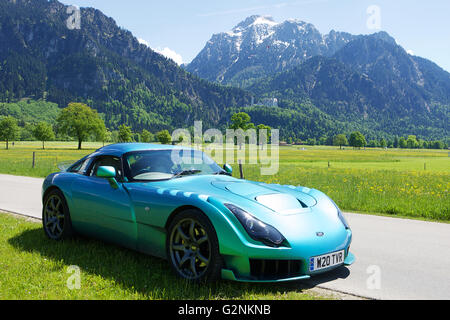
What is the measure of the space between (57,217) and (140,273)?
7.13 feet

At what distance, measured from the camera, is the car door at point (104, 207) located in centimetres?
450

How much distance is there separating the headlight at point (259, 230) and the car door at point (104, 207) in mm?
1441

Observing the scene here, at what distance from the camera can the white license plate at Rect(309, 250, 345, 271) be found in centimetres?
368

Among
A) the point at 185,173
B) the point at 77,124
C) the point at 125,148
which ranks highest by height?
the point at 77,124

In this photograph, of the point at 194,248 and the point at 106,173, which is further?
the point at 106,173

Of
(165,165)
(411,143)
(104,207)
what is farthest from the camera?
(411,143)

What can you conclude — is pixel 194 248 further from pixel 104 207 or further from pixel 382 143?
pixel 382 143

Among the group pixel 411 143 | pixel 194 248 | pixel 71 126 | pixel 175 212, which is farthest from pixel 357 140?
pixel 194 248

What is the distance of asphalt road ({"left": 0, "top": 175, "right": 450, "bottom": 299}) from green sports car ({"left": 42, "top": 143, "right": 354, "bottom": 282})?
11.7 inches

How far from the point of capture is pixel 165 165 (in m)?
5.04

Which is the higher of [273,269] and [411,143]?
[273,269]

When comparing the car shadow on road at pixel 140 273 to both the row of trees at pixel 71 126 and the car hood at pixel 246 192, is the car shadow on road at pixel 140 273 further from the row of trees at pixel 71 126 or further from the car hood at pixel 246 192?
the row of trees at pixel 71 126

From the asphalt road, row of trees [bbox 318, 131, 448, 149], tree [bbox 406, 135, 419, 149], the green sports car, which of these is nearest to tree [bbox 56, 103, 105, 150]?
the asphalt road
